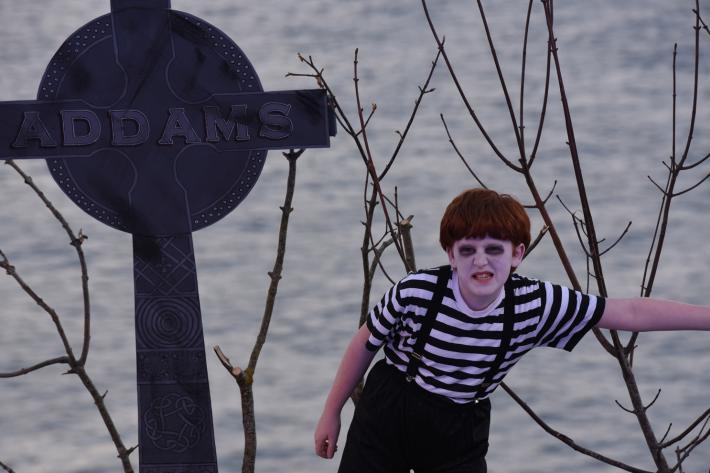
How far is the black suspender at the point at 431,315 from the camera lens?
2.77 metres

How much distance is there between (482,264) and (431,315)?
168 millimetres

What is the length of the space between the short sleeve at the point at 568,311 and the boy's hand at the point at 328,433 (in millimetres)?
504

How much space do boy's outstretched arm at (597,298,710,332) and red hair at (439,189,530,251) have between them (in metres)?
0.25

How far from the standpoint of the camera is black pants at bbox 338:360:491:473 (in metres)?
2.82

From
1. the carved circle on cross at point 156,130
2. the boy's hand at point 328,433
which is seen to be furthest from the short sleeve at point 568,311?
the carved circle on cross at point 156,130

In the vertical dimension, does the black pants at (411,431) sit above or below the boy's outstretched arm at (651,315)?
below

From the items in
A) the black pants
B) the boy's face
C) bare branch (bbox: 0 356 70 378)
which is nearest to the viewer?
the boy's face

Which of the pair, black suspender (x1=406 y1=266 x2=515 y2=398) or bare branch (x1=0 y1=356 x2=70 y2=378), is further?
bare branch (x1=0 y1=356 x2=70 y2=378)

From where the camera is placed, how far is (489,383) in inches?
111

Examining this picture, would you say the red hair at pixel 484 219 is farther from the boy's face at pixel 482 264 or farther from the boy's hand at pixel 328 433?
the boy's hand at pixel 328 433

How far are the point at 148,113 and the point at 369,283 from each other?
742 millimetres

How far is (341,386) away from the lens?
2.88m

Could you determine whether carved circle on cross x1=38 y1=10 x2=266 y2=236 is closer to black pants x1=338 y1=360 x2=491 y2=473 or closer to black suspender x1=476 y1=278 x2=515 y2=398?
black pants x1=338 y1=360 x2=491 y2=473

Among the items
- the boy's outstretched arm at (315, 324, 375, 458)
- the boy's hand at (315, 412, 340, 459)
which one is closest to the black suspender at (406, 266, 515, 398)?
the boy's outstretched arm at (315, 324, 375, 458)
